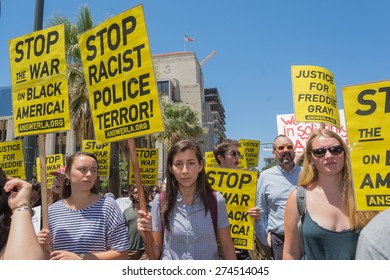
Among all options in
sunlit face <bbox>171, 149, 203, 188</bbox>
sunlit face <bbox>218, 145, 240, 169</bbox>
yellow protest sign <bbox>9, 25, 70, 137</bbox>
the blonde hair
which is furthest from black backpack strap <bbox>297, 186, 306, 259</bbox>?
yellow protest sign <bbox>9, 25, 70, 137</bbox>

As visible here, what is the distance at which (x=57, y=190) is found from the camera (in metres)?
4.64

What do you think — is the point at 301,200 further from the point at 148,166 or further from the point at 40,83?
the point at 148,166

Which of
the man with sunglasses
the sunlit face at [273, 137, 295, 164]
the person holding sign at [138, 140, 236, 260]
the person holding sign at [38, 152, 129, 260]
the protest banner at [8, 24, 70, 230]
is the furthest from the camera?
the sunlit face at [273, 137, 295, 164]

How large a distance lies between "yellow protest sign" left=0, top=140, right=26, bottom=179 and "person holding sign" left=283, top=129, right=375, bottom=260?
5.98 meters

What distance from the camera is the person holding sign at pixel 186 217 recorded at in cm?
279

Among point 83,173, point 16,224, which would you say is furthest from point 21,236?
point 83,173

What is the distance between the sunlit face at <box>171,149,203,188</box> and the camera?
293cm

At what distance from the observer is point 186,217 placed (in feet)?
9.36

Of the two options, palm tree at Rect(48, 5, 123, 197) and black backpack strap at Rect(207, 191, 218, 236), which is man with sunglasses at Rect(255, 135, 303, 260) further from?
palm tree at Rect(48, 5, 123, 197)

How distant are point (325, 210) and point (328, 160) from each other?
37cm

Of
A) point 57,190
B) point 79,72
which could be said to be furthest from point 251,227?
point 79,72

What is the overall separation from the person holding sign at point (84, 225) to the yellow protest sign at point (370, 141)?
6.04 feet

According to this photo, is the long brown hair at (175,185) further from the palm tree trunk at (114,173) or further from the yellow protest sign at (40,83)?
the palm tree trunk at (114,173)
